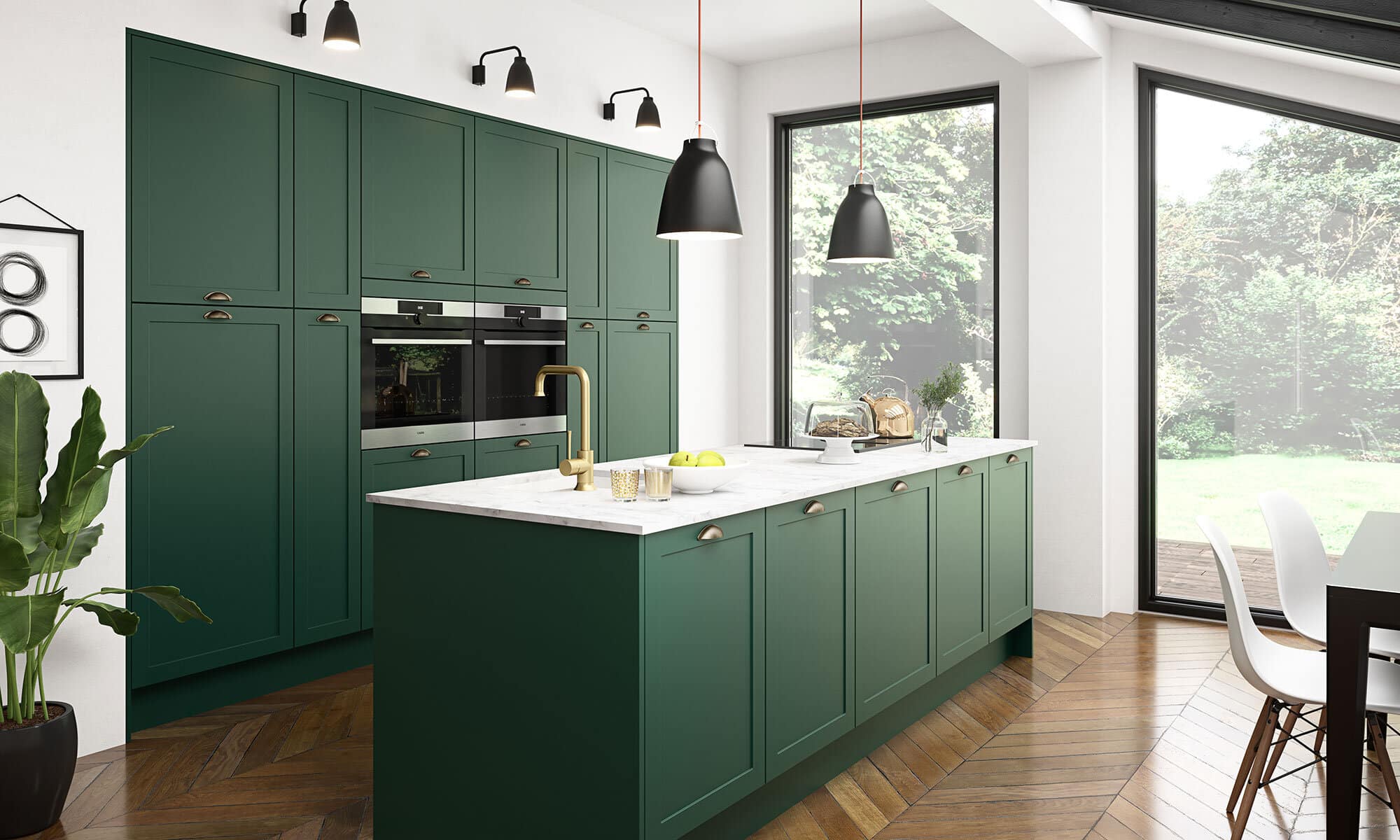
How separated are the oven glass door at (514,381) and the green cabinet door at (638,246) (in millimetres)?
553

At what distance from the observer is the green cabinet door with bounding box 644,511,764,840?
240cm

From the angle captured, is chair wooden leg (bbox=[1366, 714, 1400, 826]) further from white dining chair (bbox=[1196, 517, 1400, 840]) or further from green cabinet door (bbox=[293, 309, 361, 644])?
green cabinet door (bbox=[293, 309, 361, 644])

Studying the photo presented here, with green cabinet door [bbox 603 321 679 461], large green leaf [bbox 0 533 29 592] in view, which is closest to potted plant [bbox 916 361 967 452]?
green cabinet door [bbox 603 321 679 461]

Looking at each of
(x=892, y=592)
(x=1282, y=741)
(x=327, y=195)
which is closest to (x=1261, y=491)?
(x=1282, y=741)

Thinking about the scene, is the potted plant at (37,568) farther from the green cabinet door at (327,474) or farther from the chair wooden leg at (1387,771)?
the chair wooden leg at (1387,771)

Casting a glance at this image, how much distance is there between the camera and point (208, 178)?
3.76 meters

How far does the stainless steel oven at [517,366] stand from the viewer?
16.0 ft

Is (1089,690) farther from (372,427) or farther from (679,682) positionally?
(372,427)

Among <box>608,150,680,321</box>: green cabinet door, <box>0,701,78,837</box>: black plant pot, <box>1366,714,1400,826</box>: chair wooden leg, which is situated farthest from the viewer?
<box>608,150,680,321</box>: green cabinet door

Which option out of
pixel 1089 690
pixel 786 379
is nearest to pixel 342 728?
pixel 1089 690

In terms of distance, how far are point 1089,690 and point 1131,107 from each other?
119 inches

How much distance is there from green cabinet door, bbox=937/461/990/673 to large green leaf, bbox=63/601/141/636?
2.69 metres

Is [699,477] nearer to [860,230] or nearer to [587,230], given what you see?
[860,230]

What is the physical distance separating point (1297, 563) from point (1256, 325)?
207 cm
